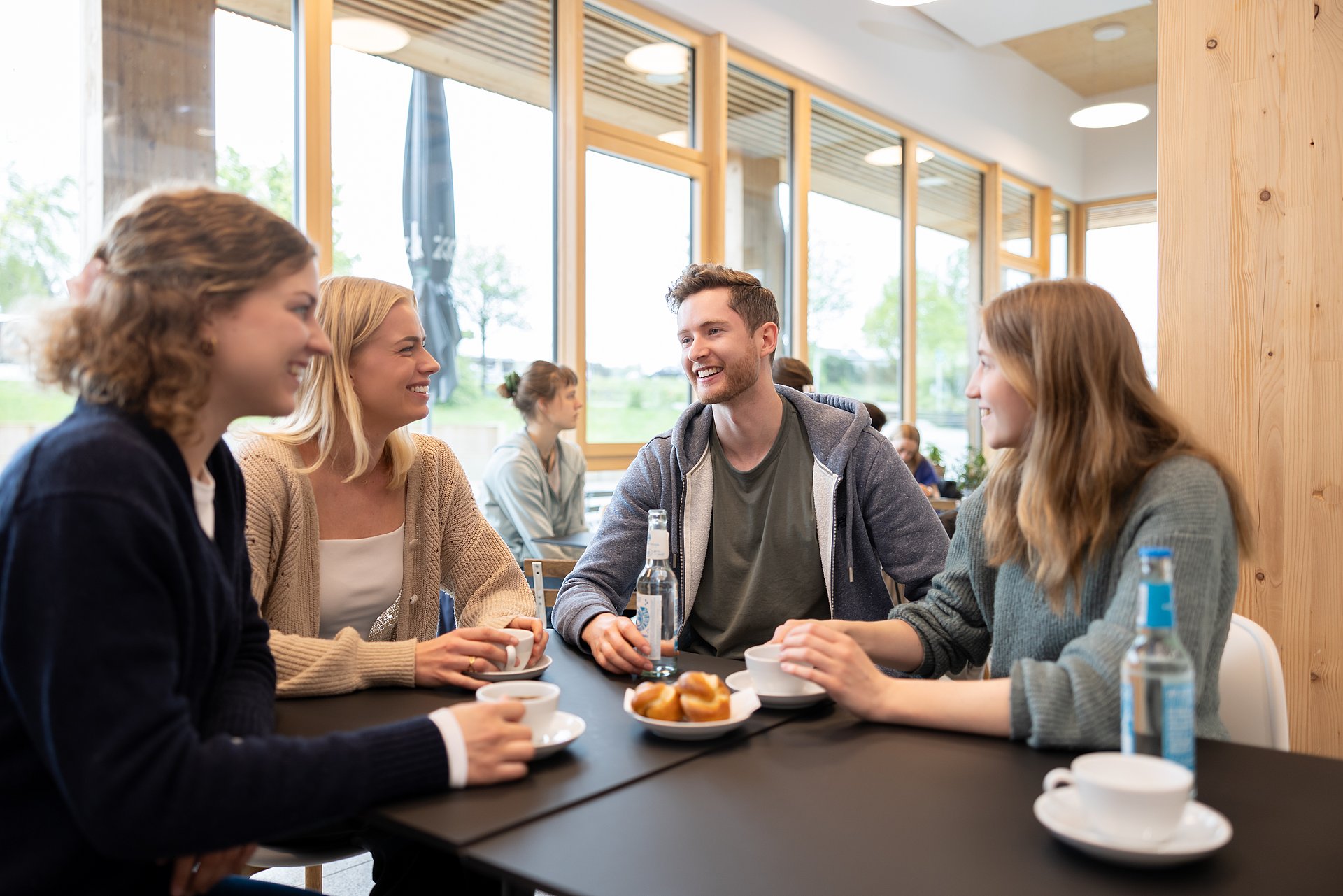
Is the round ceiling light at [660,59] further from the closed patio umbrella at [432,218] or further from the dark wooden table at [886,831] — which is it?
the dark wooden table at [886,831]

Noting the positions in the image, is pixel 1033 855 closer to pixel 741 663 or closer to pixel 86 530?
pixel 741 663

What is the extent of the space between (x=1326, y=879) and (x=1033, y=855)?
0.23m

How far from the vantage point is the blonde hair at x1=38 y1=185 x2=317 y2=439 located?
995 mm

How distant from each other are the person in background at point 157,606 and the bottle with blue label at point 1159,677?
626 mm

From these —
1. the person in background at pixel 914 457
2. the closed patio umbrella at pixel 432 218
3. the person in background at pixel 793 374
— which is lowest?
the person in background at pixel 914 457

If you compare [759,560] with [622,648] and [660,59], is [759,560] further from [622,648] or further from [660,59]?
[660,59]

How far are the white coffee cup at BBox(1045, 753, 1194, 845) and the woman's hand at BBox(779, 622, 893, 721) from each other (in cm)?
38

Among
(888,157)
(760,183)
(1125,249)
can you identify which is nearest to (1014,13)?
(888,157)

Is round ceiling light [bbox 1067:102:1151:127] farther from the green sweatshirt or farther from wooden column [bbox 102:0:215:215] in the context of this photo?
the green sweatshirt

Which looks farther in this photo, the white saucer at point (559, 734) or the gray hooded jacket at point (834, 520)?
the gray hooded jacket at point (834, 520)

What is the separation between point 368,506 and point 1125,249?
9199 mm

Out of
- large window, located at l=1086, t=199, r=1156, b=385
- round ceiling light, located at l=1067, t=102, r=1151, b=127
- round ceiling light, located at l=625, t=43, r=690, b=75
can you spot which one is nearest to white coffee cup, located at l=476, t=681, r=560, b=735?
round ceiling light, located at l=625, t=43, r=690, b=75

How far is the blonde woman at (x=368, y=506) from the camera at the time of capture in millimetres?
1646

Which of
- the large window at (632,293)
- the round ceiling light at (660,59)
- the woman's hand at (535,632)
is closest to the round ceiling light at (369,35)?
the large window at (632,293)
